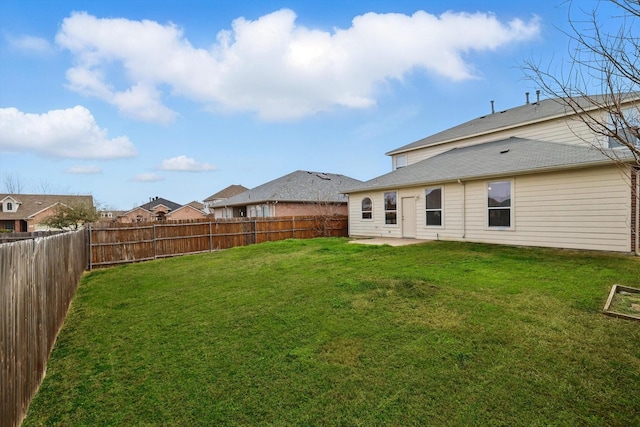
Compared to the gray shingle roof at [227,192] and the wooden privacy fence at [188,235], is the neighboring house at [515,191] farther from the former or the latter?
the gray shingle roof at [227,192]

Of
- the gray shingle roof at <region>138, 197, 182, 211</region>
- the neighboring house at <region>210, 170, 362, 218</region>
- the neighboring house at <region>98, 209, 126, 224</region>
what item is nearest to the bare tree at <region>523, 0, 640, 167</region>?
the neighboring house at <region>210, 170, 362, 218</region>

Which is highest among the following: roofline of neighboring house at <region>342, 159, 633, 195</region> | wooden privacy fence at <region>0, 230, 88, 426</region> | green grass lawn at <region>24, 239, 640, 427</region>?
roofline of neighboring house at <region>342, 159, 633, 195</region>

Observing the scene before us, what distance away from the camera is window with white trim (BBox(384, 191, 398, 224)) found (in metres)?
15.0

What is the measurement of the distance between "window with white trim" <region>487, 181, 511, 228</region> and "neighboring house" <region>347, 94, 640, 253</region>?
3 cm

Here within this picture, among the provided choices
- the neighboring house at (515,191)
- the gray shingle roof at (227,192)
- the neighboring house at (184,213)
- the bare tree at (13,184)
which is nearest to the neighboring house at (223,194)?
the gray shingle roof at (227,192)

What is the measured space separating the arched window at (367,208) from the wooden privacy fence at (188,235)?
2.90m

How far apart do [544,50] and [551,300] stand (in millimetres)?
3680

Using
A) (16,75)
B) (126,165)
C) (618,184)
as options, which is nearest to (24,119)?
(16,75)

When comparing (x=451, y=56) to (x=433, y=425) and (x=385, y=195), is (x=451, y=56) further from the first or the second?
(x=433, y=425)

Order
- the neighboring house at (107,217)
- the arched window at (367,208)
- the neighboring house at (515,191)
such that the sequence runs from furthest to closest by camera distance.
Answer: the neighboring house at (107,217) < the arched window at (367,208) < the neighboring house at (515,191)

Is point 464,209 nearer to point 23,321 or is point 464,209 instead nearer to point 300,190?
point 23,321

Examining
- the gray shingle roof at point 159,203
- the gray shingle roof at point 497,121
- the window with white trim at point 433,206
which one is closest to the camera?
the window with white trim at point 433,206

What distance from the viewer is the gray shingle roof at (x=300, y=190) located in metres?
22.7

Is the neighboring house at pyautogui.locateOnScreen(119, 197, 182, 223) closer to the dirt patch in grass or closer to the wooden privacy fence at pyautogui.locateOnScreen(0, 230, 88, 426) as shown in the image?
the wooden privacy fence at pyautogui.locateOnScreen(0, 230, 88, 426)
